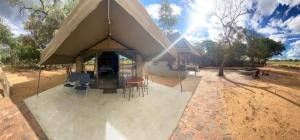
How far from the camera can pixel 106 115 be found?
5684 millimetres

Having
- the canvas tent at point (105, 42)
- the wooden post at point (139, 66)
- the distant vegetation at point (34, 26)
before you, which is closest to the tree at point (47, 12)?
the distant vegetation at point (34, 26)

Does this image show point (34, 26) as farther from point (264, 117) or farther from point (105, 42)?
point (264, 117)

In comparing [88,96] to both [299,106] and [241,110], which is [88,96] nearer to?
[241,110]

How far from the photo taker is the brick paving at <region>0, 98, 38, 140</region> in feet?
14.2

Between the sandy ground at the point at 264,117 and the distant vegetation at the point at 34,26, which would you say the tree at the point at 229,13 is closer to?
the sandy ground at the point at 264,117

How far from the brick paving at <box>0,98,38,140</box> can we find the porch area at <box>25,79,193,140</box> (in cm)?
36

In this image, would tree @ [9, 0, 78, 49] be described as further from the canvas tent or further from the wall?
the wall

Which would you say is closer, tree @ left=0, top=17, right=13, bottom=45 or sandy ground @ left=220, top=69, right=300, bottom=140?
sandy ground @ left=220, top=69, right=300, bottom=140

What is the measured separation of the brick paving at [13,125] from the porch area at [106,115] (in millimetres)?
356

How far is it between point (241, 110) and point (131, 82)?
4684 mm

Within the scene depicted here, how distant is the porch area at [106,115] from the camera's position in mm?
4496

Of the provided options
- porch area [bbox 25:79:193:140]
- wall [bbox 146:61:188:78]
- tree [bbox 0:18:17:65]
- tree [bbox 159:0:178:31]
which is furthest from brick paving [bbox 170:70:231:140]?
tree [bbox 159:0:178:31]

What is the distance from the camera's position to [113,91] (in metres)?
9.02

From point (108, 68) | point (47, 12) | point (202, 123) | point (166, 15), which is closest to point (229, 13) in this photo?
point (108, 68)
